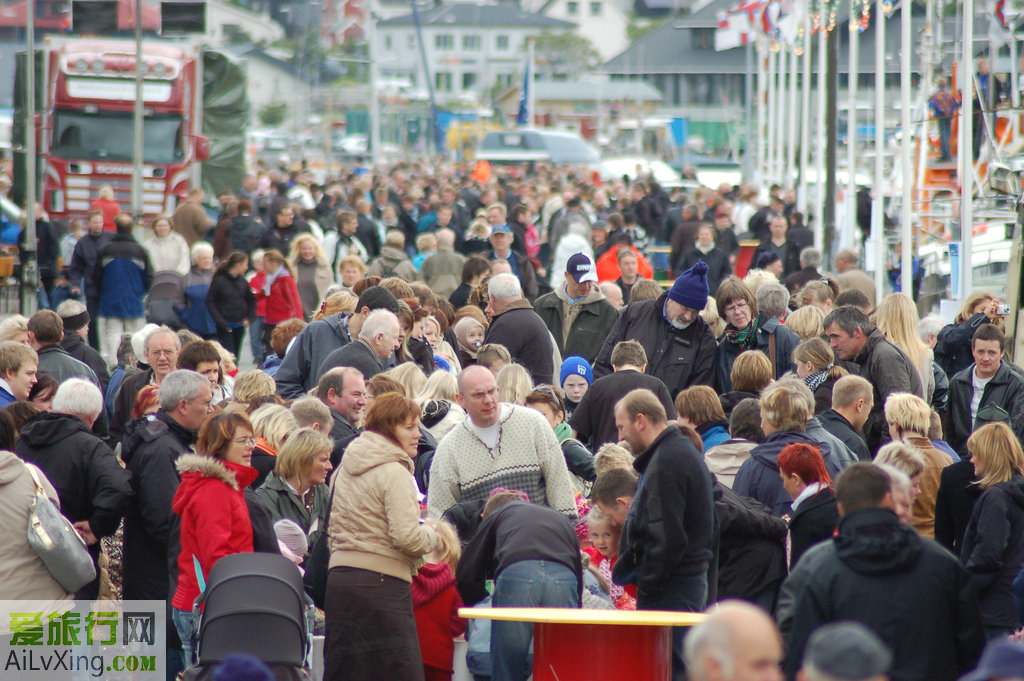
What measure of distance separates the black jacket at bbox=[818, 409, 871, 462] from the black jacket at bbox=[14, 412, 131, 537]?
3.88 meters

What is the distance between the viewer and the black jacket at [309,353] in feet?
33.1

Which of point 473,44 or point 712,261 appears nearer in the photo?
point 712,261

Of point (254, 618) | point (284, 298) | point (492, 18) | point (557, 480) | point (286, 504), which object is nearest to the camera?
point (254, 618)

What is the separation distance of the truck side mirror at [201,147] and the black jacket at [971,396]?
1869 centimetres

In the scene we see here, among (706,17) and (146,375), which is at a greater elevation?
(706,17)

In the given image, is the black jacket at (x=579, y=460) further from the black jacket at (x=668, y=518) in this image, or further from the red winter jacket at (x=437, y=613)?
the black jacket at (x=668, y=518)

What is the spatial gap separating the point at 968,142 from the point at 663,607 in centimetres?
1224

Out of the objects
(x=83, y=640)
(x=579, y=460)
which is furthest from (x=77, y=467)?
(x=579, y=460)

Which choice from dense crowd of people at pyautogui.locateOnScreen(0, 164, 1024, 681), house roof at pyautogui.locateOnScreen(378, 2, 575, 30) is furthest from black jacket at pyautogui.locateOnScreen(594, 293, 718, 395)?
house roof at pyautogui.locateOnScreen(378, 2, 575, 30)

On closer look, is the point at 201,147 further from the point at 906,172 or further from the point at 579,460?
the point at 579,460

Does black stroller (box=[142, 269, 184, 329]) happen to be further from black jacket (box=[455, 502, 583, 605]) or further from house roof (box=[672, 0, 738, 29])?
house roof (box=[672, 0, 738, 29])

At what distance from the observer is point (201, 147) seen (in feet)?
84.7

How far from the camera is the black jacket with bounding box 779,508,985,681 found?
469 centimetres

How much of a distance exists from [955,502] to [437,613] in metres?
2.62
